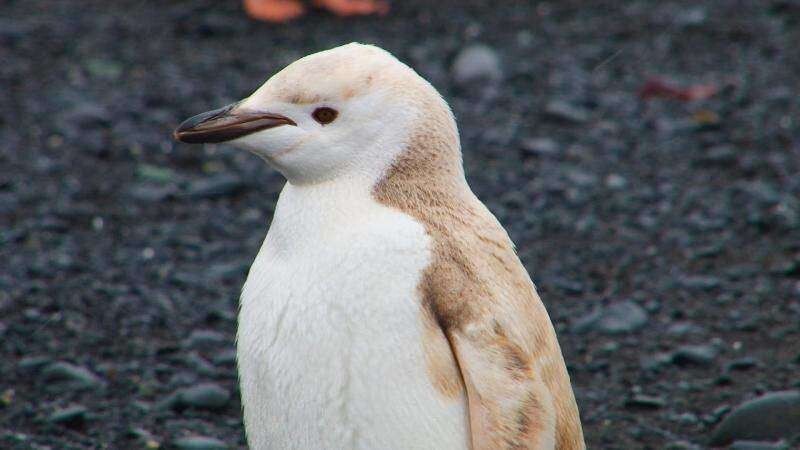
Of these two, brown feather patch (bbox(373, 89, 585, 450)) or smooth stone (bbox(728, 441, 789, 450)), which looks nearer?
brown feather patch (bbox(373, 89, 585, 450))

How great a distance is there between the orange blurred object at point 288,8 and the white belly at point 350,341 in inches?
234

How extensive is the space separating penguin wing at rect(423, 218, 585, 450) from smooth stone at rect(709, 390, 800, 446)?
1.56 metres

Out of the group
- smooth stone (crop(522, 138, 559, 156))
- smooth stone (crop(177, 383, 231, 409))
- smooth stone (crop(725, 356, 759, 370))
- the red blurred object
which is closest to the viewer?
smooth stone (crop(177, 383, 231, 409))

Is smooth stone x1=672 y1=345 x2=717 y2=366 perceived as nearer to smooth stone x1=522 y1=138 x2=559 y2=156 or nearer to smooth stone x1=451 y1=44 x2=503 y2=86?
smooth stone x1=522 y1=138 x2=559 y2=156

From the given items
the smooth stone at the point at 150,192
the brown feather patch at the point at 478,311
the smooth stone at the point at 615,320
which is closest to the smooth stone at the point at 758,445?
the smooth stone at the point at 615,320

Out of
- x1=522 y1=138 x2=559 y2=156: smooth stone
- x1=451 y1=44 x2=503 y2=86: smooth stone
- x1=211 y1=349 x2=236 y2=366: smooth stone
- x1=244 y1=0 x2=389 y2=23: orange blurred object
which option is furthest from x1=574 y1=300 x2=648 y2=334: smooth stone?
x1=244 y1=0 x2=389 y2=23: orange blurred object

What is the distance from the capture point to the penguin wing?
10.5 ft

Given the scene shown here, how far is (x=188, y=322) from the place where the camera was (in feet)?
18.6

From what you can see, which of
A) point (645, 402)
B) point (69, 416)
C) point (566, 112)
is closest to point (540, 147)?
point (566, 112)

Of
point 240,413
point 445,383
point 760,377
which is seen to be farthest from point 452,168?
point 760,377

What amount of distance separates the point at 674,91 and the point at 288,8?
294 cm

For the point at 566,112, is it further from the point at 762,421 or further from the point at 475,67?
the point at 762,421

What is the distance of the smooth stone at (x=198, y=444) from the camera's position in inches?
181

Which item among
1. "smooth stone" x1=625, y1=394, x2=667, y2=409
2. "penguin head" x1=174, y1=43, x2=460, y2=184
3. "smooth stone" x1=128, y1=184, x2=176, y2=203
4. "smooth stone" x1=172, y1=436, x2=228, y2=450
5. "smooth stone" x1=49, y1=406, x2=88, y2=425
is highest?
"smooth stone" x1=128, y1=184, x2=176, y2=203
